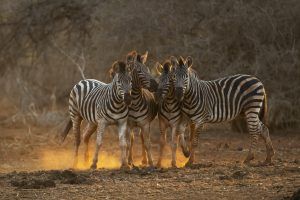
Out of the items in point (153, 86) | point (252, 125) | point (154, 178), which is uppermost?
point (153, 86)

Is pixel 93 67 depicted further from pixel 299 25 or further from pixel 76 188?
pixel 76 188

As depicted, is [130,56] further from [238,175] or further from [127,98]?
[238,175]

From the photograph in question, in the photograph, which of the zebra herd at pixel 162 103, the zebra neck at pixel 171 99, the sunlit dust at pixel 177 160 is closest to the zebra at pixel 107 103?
the zebra herd at pixel 162 103

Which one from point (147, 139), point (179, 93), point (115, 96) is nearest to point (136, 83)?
point (115, 96)

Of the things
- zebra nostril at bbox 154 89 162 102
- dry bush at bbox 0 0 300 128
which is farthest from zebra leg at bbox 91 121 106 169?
dry bush at bbox 0 0 300 128

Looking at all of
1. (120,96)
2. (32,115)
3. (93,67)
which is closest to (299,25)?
(93,67)

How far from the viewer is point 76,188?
920 cm

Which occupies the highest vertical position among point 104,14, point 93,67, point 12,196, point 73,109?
point 104,14

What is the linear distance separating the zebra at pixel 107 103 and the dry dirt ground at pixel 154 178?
0.59m

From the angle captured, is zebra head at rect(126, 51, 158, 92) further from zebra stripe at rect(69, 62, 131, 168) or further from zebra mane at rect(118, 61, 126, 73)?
zebra mane at rect(118, 61, 126, 73)

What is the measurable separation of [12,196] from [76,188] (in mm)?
912

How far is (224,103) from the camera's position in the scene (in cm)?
1254

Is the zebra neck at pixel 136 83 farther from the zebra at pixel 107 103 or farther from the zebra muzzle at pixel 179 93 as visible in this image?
the zebra muzzle at pixel 179 93

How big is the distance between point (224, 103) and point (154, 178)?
290 cm
